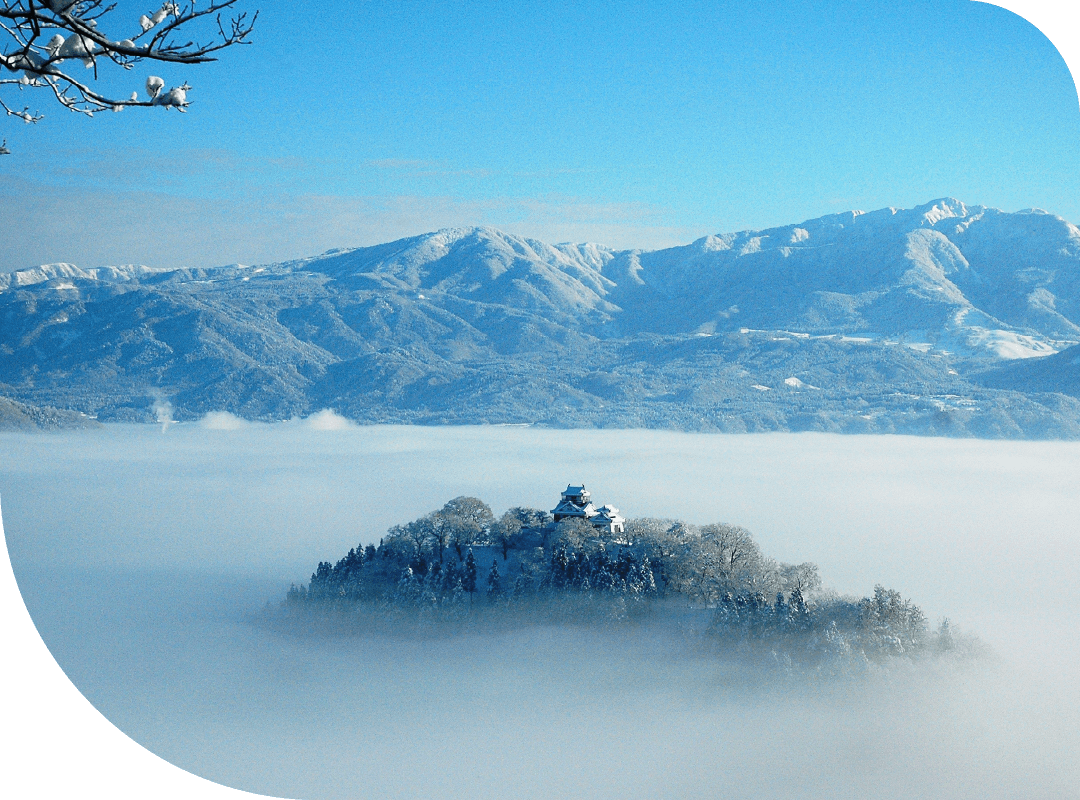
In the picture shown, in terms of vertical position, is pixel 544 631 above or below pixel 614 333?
below

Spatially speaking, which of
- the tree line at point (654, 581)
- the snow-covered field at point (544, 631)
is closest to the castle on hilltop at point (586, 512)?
the tree line at point (654, 581)

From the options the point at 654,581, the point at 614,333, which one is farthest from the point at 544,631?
the point at 614,333

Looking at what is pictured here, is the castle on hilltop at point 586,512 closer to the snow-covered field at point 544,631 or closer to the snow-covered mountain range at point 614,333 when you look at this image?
the snow-covered field at point 544,631

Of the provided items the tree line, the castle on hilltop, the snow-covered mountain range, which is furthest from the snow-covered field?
the snow-covered mountain range

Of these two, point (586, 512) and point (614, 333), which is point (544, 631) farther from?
point (614, 333)

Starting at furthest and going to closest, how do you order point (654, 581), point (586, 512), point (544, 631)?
point (544, 631) < point (586, 512) < point (654, 581)

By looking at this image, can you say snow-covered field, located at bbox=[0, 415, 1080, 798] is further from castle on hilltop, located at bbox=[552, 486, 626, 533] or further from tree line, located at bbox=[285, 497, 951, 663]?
castle on hilltop, located at bbox=[552, 486, 626, 533]
